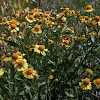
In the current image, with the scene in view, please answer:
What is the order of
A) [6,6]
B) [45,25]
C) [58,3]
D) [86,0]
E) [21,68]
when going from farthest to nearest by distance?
[86,0]
[58,3]
[6,6]
[45,25]
[21,68]

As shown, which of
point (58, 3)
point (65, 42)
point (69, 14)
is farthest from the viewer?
point (58, 3)

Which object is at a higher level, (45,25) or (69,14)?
(69,14)

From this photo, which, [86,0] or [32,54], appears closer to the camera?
[32,54]

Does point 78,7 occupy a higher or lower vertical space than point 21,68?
higher

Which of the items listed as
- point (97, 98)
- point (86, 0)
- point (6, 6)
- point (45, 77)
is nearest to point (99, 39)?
point (45, 77)

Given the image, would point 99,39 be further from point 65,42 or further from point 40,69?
point 40,69

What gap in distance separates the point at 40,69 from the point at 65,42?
0.36m

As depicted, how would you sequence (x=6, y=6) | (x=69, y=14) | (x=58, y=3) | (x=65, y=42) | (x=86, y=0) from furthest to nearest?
1. (x=86, y=0)
2. (x=58, y=3)
3. (x=6, y=6)
4. (x=69, y=14)
5. (x=65, y=42)

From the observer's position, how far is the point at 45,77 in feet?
2.81

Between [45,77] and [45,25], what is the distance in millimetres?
629

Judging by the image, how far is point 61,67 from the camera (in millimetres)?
979

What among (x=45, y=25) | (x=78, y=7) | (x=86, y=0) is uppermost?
(x=86, y=0)

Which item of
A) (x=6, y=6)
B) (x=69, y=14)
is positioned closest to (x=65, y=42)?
(x=69, y=14)

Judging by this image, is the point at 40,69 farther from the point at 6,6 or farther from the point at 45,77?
the point at 6,6
